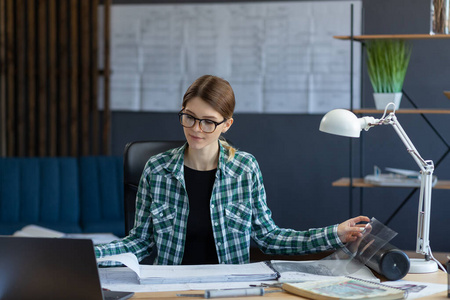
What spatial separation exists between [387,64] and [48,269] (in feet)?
9.31

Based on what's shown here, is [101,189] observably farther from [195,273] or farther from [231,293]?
[231,293]

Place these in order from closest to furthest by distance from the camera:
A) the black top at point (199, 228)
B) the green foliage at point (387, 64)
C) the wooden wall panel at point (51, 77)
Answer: the black top at point (199, 228) < the green foliage at point (387, 64) < the wooden wall panel at point (51, 77)

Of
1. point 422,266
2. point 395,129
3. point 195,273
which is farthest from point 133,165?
point 422,266

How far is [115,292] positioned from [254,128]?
11.0ft

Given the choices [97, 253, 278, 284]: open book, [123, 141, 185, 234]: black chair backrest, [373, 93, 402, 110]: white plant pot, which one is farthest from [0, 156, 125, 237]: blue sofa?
[97, 253, 278, 284]: open book

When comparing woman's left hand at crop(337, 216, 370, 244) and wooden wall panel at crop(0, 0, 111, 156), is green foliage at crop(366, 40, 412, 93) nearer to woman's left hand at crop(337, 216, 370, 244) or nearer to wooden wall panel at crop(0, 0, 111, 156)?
woman's left hand at crop(337, 216, 370, 244)

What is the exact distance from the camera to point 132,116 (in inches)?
208

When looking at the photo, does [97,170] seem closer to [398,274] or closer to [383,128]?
[383,128]

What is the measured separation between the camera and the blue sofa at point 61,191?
15.7ft

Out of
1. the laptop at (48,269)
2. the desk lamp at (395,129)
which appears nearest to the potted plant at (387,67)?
the desk lamp at (395,129)

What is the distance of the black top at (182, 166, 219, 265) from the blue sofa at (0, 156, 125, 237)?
2434 millimetres

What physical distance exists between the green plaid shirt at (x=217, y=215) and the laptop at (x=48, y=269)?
666 millimetres

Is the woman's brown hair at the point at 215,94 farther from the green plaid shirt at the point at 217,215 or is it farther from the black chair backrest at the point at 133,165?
the black chair backrest at the point at 133,165

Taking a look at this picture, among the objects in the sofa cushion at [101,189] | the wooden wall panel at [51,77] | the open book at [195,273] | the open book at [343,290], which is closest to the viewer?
the open book at [343,290]
